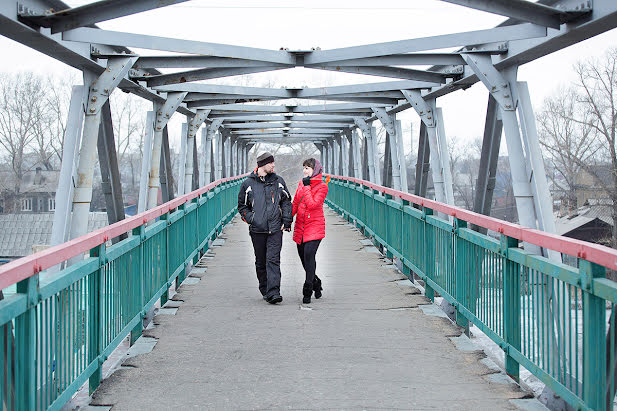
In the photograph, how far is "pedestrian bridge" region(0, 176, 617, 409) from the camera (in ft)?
12.2

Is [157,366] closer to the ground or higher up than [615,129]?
closer to the ground

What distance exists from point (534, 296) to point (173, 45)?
25.9 feet

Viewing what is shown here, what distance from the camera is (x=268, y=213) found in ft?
26.0

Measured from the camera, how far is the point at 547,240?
13.9 feet

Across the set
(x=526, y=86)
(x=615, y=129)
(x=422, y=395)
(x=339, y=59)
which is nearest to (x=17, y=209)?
(x=615, y=129)

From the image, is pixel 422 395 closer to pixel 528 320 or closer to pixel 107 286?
pixel 528 320

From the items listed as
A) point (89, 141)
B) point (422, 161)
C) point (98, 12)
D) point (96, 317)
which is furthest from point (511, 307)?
point (422, 161)

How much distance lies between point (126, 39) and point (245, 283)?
3.65 m

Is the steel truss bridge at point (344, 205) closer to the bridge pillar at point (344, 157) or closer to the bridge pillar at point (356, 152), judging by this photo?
the bridge pillar at point (356, 152)

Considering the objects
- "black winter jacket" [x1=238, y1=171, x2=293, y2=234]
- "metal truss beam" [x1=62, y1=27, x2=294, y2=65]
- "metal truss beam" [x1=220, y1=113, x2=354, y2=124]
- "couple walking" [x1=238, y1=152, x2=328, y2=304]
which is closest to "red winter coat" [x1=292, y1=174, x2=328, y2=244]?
"couple walking" [x1=238, y1=152, x2=328, y2=304]

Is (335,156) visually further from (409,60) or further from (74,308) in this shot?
(74,308)

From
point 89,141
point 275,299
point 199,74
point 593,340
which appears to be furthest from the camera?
point 199,74

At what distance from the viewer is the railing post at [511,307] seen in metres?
5.00

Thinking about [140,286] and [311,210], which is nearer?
[140,286]
